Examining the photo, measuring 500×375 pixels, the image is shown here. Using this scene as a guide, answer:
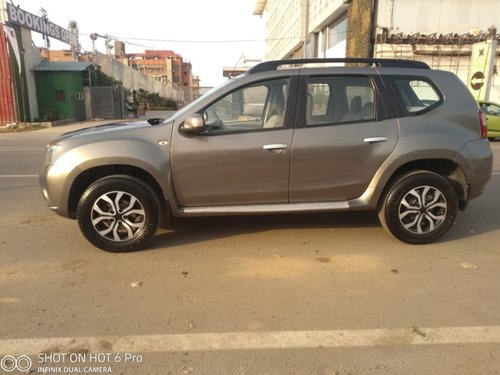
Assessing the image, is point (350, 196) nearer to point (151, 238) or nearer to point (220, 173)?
point (220, 173)

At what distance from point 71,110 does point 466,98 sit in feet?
86.5

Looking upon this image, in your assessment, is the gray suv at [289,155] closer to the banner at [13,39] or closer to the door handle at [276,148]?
the door handle at [276,148]

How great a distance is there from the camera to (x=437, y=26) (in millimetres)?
23516

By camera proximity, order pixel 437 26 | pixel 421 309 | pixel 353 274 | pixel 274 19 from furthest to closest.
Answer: pixel 274 19, pixel 437 26, pixel 353 274, pixel 421 309

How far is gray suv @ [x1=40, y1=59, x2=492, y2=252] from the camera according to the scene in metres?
4.15

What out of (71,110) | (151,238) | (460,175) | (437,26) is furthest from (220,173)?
(71,110)

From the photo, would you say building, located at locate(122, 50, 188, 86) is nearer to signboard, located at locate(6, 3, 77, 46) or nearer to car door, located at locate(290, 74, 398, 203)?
signboard, located at locate(6, 3, 77, 46)

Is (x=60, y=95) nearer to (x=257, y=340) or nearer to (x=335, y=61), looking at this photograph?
(x=335, y=61)

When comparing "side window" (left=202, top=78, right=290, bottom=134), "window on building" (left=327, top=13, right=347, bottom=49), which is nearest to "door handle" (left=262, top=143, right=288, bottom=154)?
"side window" (left=202, top=78, right=290, bottom=134)

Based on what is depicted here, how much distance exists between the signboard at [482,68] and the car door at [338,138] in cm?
1755

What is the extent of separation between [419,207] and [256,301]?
215 cm

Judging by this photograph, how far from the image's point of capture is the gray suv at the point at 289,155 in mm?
4148

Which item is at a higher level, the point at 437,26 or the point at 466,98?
the point at 437,26

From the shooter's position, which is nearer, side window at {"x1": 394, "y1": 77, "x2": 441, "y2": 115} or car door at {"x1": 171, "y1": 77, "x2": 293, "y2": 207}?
car door at {"x1": 171, "y1": 77, "x2": 293, "y2": 207}
